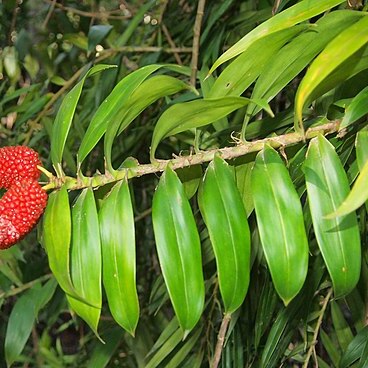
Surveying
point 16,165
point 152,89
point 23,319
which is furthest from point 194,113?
point 23,319

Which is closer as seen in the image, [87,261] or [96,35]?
[87,261]

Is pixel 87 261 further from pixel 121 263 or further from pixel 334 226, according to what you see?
pixel 334 226

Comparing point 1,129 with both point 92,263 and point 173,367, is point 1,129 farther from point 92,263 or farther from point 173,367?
point 92,263

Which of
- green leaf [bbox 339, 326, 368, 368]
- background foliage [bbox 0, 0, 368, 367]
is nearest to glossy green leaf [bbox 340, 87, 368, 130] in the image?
background foliage [bbox 0, 0, 368, 367]

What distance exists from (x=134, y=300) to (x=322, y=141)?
19 cm

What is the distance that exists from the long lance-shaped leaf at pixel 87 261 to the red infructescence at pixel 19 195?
0.03 metres

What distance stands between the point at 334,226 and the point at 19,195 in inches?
9.6

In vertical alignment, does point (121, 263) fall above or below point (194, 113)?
below

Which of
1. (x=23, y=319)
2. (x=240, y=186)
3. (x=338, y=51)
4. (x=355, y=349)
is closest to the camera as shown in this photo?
(x=338, y=51)

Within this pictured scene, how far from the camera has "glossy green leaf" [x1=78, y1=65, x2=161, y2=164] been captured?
0.51 meters

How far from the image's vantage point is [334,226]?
45 centimetres

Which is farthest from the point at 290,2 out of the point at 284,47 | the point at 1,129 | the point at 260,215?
the point at 1,129

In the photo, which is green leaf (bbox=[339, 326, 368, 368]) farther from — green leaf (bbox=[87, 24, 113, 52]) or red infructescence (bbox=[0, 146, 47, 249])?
green leaf (bbox=[87, 24, 113, 52])

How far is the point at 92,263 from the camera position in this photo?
19.3 inches
